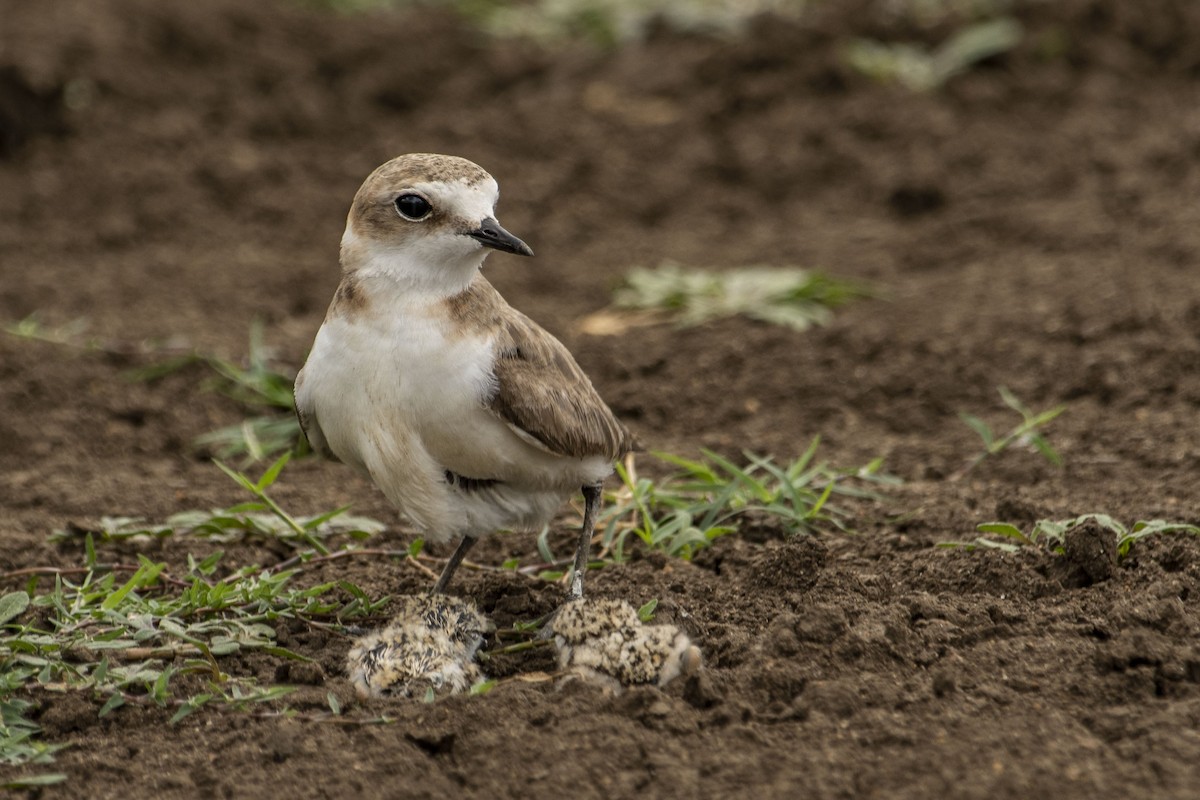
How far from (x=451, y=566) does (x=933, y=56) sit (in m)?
8.34

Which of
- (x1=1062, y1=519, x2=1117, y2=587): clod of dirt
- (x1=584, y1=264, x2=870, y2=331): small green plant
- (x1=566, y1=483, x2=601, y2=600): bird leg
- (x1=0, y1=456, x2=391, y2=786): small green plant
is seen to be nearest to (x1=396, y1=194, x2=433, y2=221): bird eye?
(x1=566, y1=483, x2=601, y2=600): bird leg

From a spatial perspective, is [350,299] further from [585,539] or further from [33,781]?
[33,781]

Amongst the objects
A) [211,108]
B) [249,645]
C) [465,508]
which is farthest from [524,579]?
[211,108]

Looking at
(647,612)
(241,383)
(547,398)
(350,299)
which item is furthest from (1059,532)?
(241,383)

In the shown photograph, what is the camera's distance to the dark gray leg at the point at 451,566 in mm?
5277

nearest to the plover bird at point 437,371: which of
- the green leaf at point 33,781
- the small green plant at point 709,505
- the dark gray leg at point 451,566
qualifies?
the dark gray leg at point 451,566

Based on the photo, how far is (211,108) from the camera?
40.0 feet

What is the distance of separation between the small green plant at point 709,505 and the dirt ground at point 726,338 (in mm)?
130

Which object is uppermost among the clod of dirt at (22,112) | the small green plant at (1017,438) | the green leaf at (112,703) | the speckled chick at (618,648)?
the clod of dirt at (22,112)

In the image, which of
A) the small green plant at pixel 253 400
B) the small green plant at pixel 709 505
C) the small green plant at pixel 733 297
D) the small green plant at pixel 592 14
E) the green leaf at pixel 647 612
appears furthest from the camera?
the small green plant at pixel 592 14

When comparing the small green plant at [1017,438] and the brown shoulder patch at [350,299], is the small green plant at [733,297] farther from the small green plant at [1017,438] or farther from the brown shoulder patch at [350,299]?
the brown shoulder patch at [350,299]

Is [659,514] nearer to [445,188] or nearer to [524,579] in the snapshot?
[524,579]

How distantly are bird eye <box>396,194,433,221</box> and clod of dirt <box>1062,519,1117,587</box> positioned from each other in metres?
2.24

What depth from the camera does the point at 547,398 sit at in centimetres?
486
